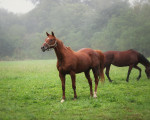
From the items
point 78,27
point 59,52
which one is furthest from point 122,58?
point 78,27

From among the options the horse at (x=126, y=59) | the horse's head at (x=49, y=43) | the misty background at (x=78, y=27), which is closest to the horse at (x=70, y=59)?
the horse's head at (x=49, y=43)

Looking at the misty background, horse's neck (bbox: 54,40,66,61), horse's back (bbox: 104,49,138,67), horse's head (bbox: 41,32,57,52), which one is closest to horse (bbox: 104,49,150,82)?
horse's back (bbox: 104,49,138,67)

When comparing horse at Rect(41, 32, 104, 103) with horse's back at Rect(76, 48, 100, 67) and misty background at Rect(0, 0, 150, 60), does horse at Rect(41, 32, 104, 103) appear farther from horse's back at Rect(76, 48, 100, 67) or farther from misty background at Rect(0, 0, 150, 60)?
misty background at Rect(0, 0, 150, 60)

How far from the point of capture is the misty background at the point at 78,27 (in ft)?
143

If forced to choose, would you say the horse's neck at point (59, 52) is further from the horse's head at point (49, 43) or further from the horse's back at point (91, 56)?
the horse's back at point (91, 56)

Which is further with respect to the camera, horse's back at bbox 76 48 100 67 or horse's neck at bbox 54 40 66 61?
horse's back at bbox 76 48 100 67

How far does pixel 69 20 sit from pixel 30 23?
43.0 ft

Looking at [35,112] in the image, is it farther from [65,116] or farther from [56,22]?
[56,22]

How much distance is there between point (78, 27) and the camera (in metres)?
65.4

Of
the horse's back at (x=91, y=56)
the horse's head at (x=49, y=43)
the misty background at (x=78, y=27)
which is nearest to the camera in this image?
the horse's head at (x=49, y=43)

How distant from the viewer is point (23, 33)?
65.9m

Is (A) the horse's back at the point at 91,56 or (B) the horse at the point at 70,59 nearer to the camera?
(B) the horse at the point at 70,59

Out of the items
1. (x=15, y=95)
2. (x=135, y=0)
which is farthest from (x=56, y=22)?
(x=15, y=95)

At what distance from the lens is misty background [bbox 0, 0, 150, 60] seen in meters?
43.5
